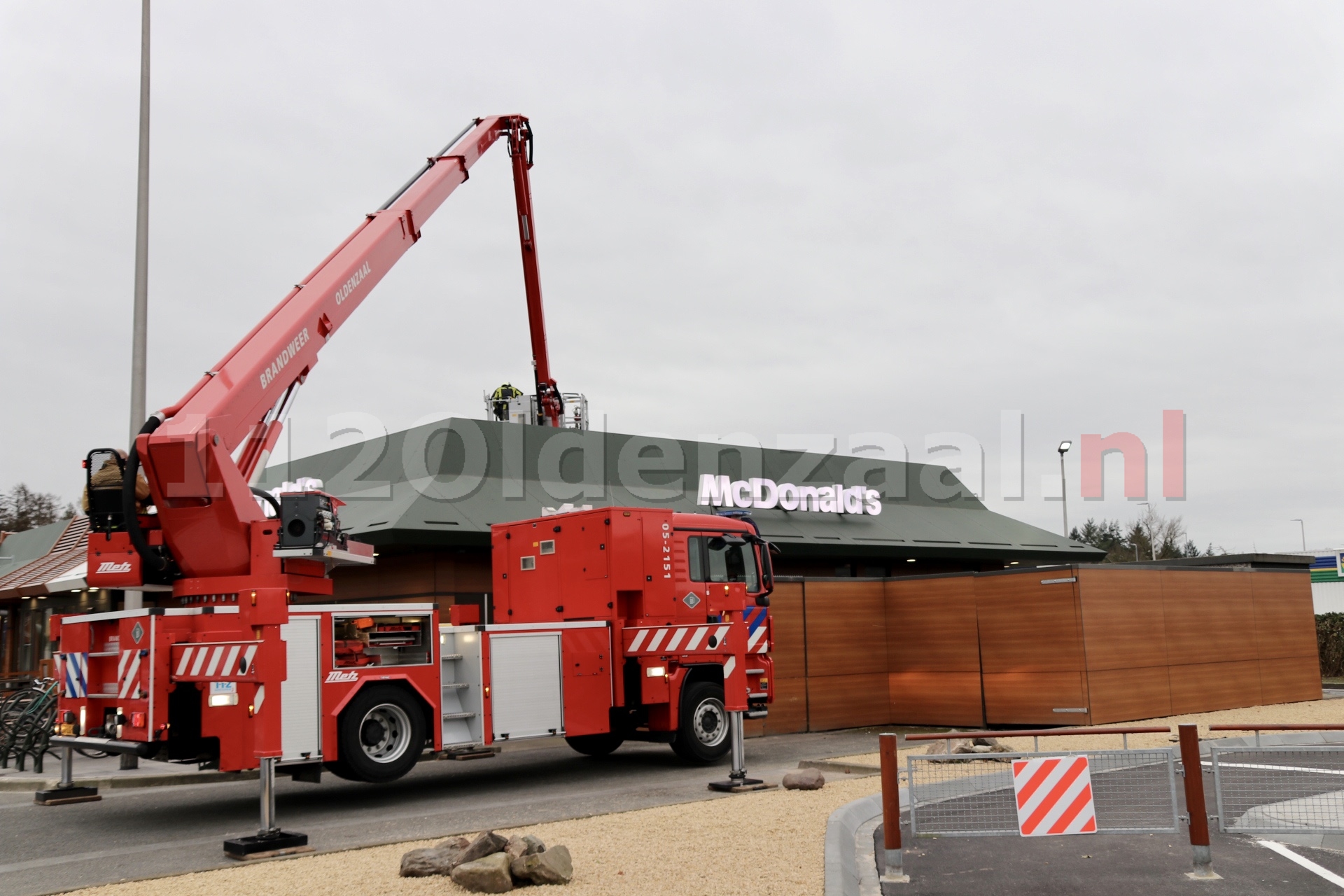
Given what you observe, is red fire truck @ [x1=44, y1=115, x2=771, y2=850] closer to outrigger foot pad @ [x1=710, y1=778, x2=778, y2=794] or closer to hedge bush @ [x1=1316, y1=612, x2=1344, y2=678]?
outrigger foot pad @ [x1=710, y1=778, x2=778, y2=794]

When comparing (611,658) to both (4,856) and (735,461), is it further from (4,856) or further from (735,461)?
(735,461)

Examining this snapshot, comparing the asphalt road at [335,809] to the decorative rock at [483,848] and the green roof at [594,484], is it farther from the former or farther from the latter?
the green roof at [594,484]

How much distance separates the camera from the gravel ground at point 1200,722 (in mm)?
15477

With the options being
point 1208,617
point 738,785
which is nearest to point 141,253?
point 738,785

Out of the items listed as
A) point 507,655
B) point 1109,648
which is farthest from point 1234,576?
point 507,655

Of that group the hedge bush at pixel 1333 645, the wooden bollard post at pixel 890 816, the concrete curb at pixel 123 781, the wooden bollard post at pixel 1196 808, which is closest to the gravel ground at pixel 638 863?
the wooden bollard post at pixel 890 816

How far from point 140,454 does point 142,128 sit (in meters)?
8.29

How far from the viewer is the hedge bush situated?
105ft

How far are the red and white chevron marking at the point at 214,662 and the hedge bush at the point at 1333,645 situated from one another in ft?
103

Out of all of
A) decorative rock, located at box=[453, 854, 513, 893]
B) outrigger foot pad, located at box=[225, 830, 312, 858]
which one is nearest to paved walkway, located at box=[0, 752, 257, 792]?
outrigger foot pad, located at box=[225, 830, 312, 858]

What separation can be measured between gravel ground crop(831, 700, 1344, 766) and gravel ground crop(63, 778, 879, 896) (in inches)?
153

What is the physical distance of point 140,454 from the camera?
36.4ft

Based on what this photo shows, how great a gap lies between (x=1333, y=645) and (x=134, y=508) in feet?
106

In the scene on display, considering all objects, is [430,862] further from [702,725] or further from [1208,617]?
[1208,617]
